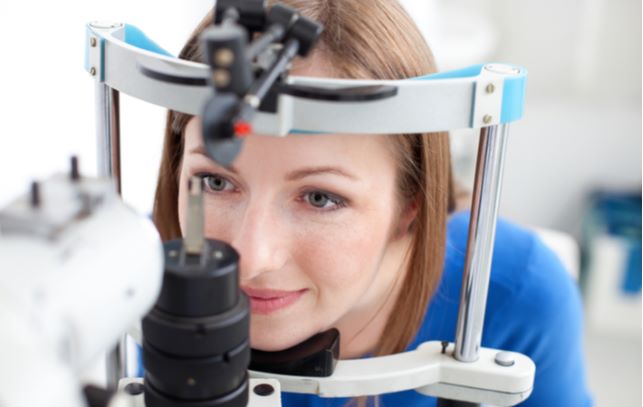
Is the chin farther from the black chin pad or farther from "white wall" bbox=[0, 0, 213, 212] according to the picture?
"white wall" bbox=[0, 0, 213, 212]

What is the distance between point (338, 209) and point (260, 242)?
106 millimetres

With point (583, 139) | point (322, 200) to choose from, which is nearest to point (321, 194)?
point (322, 200)

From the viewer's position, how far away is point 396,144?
33.5 inches

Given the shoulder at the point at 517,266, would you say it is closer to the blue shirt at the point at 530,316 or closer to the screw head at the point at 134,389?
the blue shirt at the point at 530,316

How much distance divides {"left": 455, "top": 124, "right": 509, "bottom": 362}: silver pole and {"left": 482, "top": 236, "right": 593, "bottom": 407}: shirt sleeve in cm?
46

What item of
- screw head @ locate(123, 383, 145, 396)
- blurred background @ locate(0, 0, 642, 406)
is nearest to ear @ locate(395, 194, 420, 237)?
screw head @ locate(123, 383, 145, 396)

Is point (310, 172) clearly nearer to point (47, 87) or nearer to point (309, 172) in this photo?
point (309, 172)

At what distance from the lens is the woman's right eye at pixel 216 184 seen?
32.1 inches

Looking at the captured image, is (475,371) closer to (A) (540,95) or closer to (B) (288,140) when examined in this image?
(B) (288,140)

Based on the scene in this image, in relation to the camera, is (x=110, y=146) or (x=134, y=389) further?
(x=110, y=146)

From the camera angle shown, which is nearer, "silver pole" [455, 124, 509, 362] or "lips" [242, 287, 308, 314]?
"silver pole" [455, 124, 509, 362]

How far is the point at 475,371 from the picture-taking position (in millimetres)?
742

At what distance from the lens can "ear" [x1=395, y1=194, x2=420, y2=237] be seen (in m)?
0.94

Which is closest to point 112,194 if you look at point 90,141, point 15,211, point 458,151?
point 15,211
